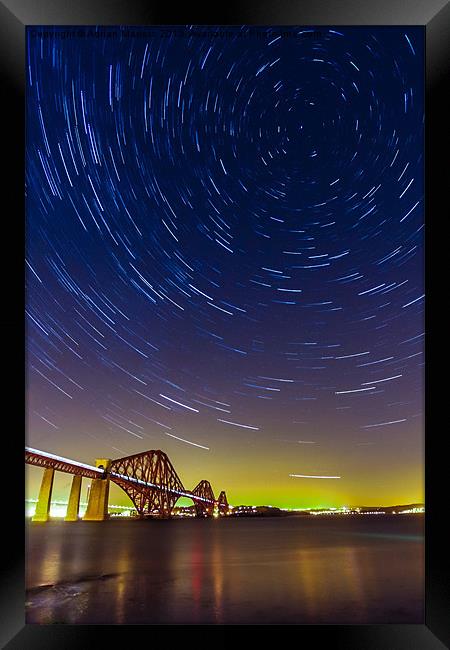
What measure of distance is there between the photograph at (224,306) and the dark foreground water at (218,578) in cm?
5

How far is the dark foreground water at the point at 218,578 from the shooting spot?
5475mm

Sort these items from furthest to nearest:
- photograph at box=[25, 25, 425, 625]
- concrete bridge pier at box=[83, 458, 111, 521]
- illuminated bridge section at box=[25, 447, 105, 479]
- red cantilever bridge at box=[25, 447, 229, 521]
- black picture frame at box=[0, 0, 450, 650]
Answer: concrete bridge pier at box=[83, 458, 111, 521] < red cantilever bridge at box=[25, 447, 229, 521] < photograph at box=[25, 25, 425, 625] < illuminated bridge section at box=[25, 447, 105, 479] < black picture frame at box=[0, 0, 450, 650]

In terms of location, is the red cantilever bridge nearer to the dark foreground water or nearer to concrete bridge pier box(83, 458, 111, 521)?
concrete bridge pier box(83, 458, 111, 521)

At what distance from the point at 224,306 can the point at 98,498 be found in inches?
106

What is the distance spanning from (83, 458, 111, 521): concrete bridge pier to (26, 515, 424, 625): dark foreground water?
68cm

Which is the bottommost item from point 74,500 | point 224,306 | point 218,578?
point 218,578

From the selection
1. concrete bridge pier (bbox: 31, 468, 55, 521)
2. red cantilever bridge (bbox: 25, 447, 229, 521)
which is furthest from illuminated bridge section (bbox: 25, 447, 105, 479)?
concrete bridge pier (bbox: 31, 468, 55, 521)

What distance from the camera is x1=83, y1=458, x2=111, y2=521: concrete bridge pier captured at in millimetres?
5969

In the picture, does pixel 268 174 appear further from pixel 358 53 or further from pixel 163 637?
pixel 163 637

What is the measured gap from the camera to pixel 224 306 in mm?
7496
